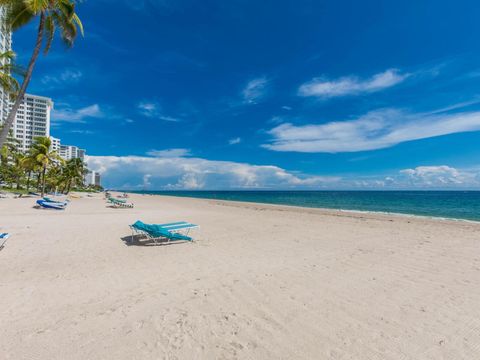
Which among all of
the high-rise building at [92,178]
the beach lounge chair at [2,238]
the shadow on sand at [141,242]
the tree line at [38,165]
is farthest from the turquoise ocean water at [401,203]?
the high-rise building at [92,178]

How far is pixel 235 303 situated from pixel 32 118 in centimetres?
15668

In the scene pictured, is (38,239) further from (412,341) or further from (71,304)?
(412,341)

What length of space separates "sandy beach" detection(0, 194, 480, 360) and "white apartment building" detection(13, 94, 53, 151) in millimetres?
141863

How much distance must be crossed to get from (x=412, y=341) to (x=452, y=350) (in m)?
0.45

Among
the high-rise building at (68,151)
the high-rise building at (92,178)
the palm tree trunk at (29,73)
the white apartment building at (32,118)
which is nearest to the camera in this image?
the palm tree trunk at (29,73)

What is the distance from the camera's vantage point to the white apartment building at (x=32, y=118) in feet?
368

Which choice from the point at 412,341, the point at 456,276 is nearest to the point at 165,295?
the point at 412,341

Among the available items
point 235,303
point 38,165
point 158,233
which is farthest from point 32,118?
point 235,303

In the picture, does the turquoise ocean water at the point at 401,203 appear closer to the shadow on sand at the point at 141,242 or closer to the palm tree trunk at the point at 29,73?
the shadow on sand at the point at 141,242

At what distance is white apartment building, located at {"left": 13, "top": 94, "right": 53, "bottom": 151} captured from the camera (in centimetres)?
11225

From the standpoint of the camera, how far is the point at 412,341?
10.8 ft

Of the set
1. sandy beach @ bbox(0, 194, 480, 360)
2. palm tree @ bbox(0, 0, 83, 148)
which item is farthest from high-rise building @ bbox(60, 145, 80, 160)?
sandy beach @ bbox(0, 194, 480, 360)

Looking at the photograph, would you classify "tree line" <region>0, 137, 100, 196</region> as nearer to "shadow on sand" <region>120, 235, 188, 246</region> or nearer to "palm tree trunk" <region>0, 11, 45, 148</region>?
"palm tree trunk" <region>0, 11, 45, 148</region>

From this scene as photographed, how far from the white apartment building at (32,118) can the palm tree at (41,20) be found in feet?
437
